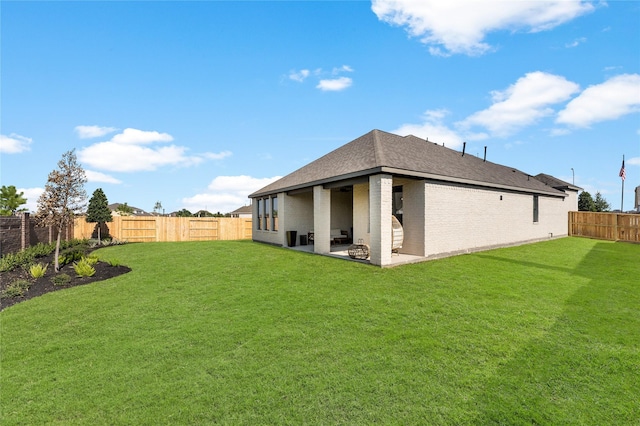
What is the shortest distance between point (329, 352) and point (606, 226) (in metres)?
24.9

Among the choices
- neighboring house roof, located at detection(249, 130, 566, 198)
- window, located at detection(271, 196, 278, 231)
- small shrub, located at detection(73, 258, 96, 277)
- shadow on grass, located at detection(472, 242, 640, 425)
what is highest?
neighboring house roof, located at detection(249, 130, 566, 198)

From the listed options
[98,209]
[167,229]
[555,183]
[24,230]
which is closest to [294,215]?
[167,229]

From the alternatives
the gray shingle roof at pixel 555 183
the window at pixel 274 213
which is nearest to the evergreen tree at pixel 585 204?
the gray shingle roof at pixel 555 183

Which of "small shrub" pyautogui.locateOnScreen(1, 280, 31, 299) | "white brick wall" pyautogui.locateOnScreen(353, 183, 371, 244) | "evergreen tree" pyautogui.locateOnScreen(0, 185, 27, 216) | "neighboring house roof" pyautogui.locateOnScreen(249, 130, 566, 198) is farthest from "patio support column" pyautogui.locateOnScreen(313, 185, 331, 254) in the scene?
"evergreen tree" pyautogui.locateOnScreen(0, 185, 27, 216)

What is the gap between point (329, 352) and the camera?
14.0 feet

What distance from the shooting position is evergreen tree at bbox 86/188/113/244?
19719mm

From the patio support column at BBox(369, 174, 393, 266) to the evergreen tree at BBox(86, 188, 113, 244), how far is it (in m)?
20.2

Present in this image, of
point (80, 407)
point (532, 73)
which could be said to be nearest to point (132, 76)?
point (80, 407)

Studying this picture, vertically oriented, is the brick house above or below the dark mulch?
above

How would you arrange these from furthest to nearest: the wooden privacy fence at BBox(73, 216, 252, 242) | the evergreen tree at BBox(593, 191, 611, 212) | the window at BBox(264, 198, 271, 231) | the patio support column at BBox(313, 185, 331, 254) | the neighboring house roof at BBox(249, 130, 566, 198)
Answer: the evergreen tree at BBox(593, 191, 611, 212) < the wooden privacy fence at BBox(73, 216, 252, 242) < the window at BBox(264, 198, 271, 231) < the patio support column at BBox(313, 185, 331, 254) < the neighboring house roof at BBox(249, 130, 566, 198)

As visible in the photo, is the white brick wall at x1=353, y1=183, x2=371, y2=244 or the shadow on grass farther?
the white brick wall at x1=353, y1=183, x2=371, y2=244

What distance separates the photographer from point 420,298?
6531 mm

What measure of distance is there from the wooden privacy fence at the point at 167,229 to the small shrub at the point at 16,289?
1378 centimetres

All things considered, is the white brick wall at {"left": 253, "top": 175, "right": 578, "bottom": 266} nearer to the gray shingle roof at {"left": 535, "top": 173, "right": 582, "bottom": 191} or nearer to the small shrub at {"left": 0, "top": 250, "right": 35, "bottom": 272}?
the gray shingle roof at {"left": 535, "top": 173, "right": 582, "bottom": 191}
